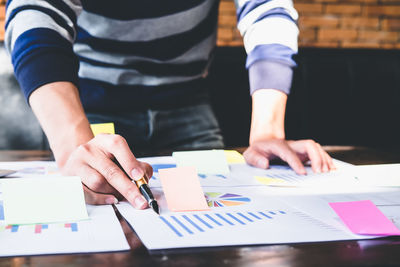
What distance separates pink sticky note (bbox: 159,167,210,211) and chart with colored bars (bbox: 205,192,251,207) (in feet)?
0.07

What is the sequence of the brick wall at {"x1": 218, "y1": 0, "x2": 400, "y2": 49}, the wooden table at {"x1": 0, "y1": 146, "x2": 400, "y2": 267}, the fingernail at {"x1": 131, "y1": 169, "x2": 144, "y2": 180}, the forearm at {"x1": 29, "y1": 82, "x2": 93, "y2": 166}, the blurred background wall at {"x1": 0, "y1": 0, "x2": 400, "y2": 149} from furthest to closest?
the brick wall at {"x1": 218, "y1": 0, "x2": 400, "y2": 49} → the blurred background wall at {"x1": 0, "y1": 0, "x2": 400, "y2": 149} → the forearm at {"x1": 29, "y1": 82, "x2": 93, "y2": 166} → the fingernail at {"x1": 131, "y1": 169, "x2": 144, "y2": 180} → the wooden table at {"x1": 0, "y1": 146, "x2": 400, "y2": 267}

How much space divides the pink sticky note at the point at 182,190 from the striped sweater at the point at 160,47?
576 millimetres

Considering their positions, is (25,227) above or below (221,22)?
below

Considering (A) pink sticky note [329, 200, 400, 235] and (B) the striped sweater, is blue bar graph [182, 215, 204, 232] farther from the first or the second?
(B) the striped sweater

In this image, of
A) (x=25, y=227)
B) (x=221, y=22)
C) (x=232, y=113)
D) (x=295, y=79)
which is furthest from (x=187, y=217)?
(x=221, y=22)

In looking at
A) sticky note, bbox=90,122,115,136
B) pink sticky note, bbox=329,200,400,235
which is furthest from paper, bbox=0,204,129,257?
sticky note, bbox=90,122,115,136

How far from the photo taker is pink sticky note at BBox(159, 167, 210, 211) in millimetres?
525

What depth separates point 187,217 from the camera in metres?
0.49

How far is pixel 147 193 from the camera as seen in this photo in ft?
1.75

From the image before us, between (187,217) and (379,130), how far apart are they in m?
1.83

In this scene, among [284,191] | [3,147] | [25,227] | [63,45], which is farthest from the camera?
[3,147]

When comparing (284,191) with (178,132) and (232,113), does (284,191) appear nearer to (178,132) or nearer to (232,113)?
(178,132)

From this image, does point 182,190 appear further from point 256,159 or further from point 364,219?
point 256,159

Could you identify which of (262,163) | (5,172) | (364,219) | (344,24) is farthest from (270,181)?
(344,24)
